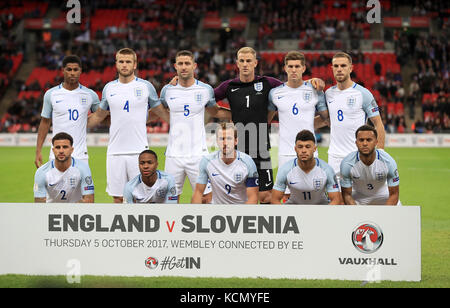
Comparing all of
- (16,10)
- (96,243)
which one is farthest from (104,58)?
(96,243)

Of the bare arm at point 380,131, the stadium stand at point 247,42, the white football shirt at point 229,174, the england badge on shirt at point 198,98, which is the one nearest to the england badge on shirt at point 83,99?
the england badge on shirt at point 198,98

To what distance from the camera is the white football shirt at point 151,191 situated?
7.37 metres

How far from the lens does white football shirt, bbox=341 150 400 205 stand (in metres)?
7.32

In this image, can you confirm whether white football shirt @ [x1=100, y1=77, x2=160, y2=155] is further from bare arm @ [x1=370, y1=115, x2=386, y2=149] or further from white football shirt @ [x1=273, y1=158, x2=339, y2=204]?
bare arm @ [x1=370, y1=115, x2=386, y2=149]

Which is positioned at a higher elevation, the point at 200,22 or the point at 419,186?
the point at 200,22

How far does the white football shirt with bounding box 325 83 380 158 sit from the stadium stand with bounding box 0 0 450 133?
17.7m

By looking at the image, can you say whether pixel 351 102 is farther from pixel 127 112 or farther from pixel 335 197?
pixel 127 112

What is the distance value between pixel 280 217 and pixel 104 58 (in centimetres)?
2816

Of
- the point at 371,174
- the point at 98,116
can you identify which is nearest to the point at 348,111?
the point at 371,174

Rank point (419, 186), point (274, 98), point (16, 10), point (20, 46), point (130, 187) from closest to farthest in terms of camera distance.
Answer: point (130, 187) → point (274, 98) → point (419, 186) → point (20, 46) → point (16, 10)

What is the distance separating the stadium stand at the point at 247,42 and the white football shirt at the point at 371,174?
18580 millimetres

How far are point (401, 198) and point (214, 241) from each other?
782 centimetres

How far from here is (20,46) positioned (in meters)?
35.6

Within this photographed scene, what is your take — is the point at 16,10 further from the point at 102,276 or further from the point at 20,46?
the point at 102,276
